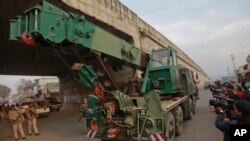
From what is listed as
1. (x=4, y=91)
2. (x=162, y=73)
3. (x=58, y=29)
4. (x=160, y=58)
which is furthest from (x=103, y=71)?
(x=4, y=91)

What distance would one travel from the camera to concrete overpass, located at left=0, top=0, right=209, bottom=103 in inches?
482

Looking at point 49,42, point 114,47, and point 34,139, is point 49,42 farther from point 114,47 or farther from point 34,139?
point 34,139

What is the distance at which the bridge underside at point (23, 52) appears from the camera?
11797mm

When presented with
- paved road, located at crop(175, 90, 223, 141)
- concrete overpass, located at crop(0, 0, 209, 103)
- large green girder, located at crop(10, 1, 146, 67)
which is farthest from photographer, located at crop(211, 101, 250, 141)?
concrete overpass, located at crop(0, 0, 209, 103)

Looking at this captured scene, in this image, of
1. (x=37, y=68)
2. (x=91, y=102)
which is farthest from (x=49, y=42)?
(x=37, y=68)

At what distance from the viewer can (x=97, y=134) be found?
23.6 ft

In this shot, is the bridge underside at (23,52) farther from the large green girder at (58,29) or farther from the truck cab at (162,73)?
the truck cab at (162,73)

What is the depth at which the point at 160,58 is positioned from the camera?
372 inches

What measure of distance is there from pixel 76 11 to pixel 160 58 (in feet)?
17.1

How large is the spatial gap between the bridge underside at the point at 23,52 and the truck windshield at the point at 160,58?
2945mm

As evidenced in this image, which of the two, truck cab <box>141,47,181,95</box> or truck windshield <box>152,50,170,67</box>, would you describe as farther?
truck windshield <box>152,50,170,67</box>

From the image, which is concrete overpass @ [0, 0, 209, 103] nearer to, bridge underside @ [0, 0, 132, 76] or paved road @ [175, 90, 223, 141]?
bridge underside @ [0, 0, 132, 76]

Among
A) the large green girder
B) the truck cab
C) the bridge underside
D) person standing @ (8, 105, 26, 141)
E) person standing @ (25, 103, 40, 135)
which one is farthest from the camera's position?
person standing @ (25, 103, 40, 135)

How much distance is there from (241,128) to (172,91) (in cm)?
519
